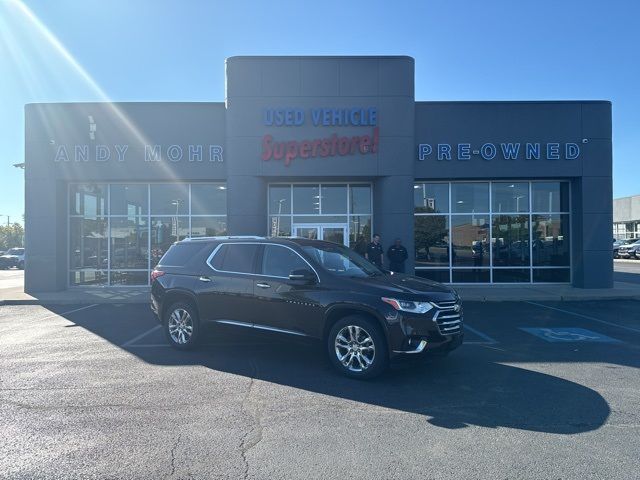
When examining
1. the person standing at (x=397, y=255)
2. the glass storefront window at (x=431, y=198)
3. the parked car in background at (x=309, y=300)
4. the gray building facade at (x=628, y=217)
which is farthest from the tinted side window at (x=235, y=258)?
the gray building facade at (x=628, y=217)

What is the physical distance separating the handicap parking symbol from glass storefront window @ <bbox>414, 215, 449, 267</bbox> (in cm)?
763

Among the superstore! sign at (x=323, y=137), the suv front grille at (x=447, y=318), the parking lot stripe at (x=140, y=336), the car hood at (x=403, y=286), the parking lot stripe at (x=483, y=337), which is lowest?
the parking lot stripe at (x=140, y=336)

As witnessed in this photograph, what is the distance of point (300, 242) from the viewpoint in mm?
7492

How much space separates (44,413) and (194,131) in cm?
1271

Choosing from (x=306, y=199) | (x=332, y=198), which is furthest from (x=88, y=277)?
(x=332, y=198)

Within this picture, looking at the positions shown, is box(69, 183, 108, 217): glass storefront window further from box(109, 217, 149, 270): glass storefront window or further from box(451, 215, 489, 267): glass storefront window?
box(451, 215, 489, 267): glass storefront window

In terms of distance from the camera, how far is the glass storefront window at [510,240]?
17625mm

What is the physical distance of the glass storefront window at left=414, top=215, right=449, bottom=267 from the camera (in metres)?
17.4

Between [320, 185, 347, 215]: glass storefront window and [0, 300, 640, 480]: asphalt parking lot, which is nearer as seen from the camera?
[0, 300, 640, 480]: asphalt parking lot

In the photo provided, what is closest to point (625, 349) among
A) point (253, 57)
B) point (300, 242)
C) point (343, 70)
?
point (300, 242)

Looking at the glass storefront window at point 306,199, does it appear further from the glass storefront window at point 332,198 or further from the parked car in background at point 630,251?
the parked car in background at point 630,251

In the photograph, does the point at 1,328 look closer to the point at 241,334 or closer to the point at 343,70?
the point at 241,334

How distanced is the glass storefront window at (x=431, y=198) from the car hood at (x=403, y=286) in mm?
10877

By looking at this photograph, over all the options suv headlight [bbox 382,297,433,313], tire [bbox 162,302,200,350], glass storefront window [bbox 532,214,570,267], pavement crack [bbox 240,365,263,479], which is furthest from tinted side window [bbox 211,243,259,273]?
glass storefront window [bbox 532,214,570,267]
